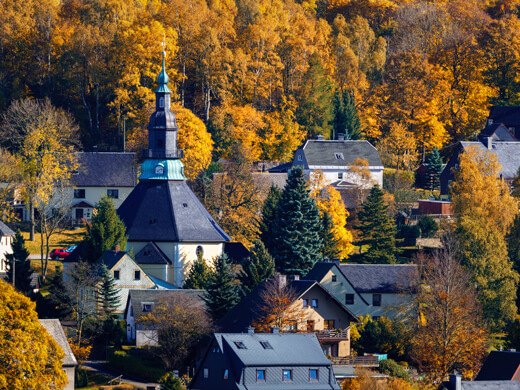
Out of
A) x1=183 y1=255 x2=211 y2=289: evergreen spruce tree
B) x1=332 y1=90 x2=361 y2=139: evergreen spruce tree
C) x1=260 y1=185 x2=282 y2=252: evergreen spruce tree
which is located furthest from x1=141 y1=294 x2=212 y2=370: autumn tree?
x1=332 y1=90 x2=361 y2=139: evergreen spruce tree

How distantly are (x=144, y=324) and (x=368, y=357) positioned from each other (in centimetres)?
1027

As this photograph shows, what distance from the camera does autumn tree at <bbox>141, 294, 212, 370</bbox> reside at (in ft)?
324

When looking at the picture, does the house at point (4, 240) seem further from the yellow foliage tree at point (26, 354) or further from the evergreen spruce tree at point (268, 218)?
the yellow foliage tree at point (26, 354)

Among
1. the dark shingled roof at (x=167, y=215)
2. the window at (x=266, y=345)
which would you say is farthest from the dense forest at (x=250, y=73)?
A: the window at (x=266, y=345)

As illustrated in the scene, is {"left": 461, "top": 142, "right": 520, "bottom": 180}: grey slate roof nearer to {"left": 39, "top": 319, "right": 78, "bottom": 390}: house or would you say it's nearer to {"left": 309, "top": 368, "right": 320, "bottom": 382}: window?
{"left": 309, "top": 368, "right": 320, "bottom": 382}: window

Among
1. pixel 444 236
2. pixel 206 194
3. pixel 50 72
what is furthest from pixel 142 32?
pixel 444 236

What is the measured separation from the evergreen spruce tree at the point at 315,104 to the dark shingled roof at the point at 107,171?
1795 centimetres

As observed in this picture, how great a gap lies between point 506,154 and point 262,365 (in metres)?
50.6

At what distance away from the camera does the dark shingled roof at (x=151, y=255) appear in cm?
11394

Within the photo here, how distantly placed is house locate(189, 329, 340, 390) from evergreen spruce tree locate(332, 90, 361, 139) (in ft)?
170

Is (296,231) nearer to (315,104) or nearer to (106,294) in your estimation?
(106,294)

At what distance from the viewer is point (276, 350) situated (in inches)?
3661

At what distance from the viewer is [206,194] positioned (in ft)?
411

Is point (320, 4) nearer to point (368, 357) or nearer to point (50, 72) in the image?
point (50, 72)
